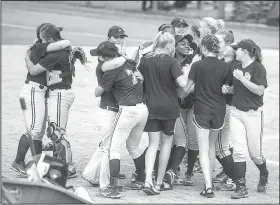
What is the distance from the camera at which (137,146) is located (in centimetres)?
869

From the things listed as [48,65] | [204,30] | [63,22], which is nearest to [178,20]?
[204,30]

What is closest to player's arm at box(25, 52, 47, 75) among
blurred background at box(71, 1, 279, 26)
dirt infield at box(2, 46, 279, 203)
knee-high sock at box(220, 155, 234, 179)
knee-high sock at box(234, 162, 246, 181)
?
dirt infield at box(2, 46, 279, 203)

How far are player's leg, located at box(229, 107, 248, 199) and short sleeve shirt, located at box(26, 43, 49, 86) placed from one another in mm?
2339

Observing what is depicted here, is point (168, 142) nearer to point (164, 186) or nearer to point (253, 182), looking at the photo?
point (164, 186)

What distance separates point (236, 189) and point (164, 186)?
0.86 m

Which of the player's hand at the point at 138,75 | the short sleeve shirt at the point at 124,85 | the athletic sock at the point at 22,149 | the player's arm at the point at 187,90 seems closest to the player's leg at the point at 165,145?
the player's arm at the point at 187,90

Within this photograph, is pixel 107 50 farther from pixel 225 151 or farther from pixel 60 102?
pixel 225 151

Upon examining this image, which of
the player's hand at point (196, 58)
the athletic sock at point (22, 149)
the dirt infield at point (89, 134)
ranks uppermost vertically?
the player's hand at point (196, 58)

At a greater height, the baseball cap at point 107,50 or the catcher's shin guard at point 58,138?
the baseball cap at point 107,50

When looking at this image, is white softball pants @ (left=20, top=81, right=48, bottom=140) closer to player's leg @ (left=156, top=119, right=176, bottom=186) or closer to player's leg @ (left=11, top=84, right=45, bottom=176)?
player's leg @ (left=11, top=84, right=45, bottom=176)

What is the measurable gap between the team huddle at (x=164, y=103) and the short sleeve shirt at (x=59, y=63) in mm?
12

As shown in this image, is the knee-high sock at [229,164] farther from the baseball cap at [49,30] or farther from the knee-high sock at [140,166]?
the baseball cap at [49,30]

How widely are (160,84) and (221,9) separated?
2435 centimetres

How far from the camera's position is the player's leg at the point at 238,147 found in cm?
867
